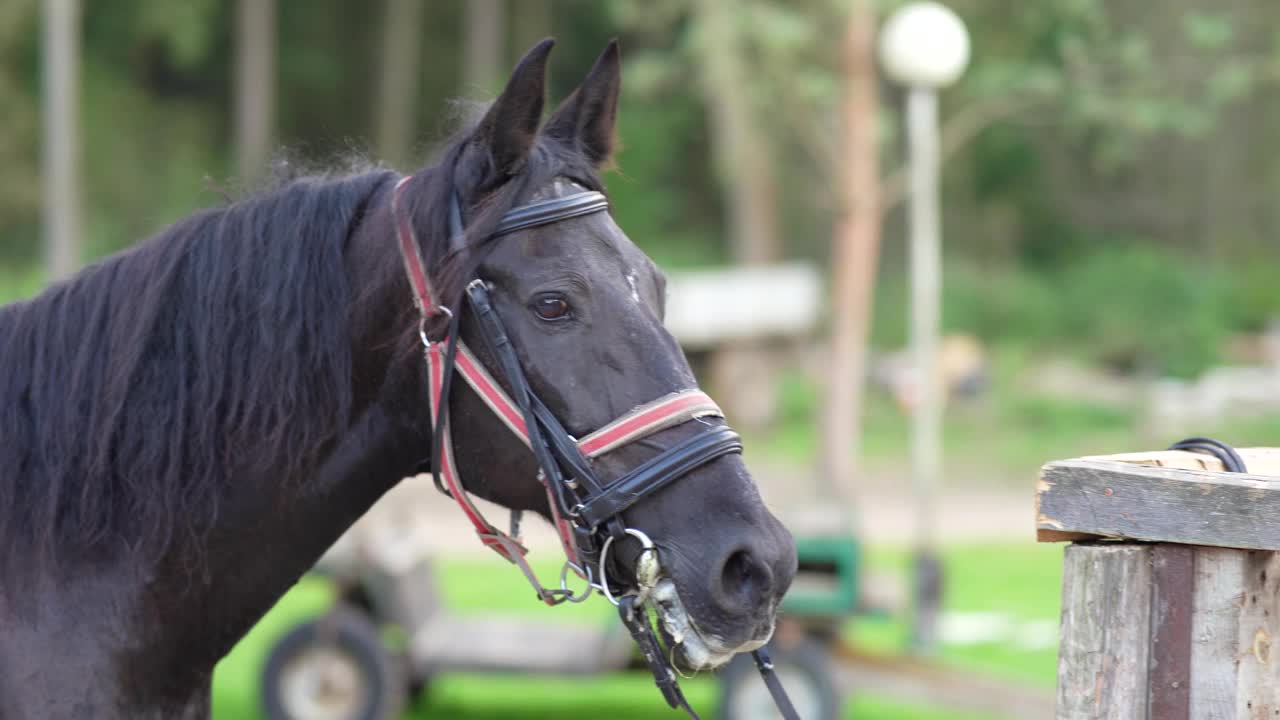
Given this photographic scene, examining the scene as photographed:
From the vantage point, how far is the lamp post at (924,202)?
9.23 meters

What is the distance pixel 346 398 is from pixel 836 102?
38.1 ft

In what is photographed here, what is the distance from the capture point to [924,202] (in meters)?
10.2

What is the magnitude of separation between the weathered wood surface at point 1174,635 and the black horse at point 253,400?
661mm

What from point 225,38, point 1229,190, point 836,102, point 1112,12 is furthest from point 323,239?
point 225,38

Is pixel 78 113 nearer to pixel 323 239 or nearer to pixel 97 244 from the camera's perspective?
pixel 97 244

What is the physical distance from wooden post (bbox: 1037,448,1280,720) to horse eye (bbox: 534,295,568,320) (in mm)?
857

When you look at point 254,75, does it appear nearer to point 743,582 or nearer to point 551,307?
point 551,307

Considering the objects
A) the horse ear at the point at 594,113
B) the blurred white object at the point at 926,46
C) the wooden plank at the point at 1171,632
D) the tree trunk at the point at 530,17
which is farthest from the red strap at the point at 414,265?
the tree trunk at the point at 530,17

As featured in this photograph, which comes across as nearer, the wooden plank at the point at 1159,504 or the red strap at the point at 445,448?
the wooden plank at the point at 1159,504

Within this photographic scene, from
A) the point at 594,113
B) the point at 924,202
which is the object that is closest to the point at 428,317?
the point at 594,113

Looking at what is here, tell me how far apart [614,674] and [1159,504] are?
545 centimetres

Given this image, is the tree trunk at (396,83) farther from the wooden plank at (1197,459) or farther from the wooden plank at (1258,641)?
the wooden plank at (1258,641)

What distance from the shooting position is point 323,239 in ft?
8.19

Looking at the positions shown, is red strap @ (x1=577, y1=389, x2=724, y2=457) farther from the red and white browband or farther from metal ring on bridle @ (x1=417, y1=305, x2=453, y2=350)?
metal ring on bridle @ (x1=417, y1=305, x2=453, y2=350)
